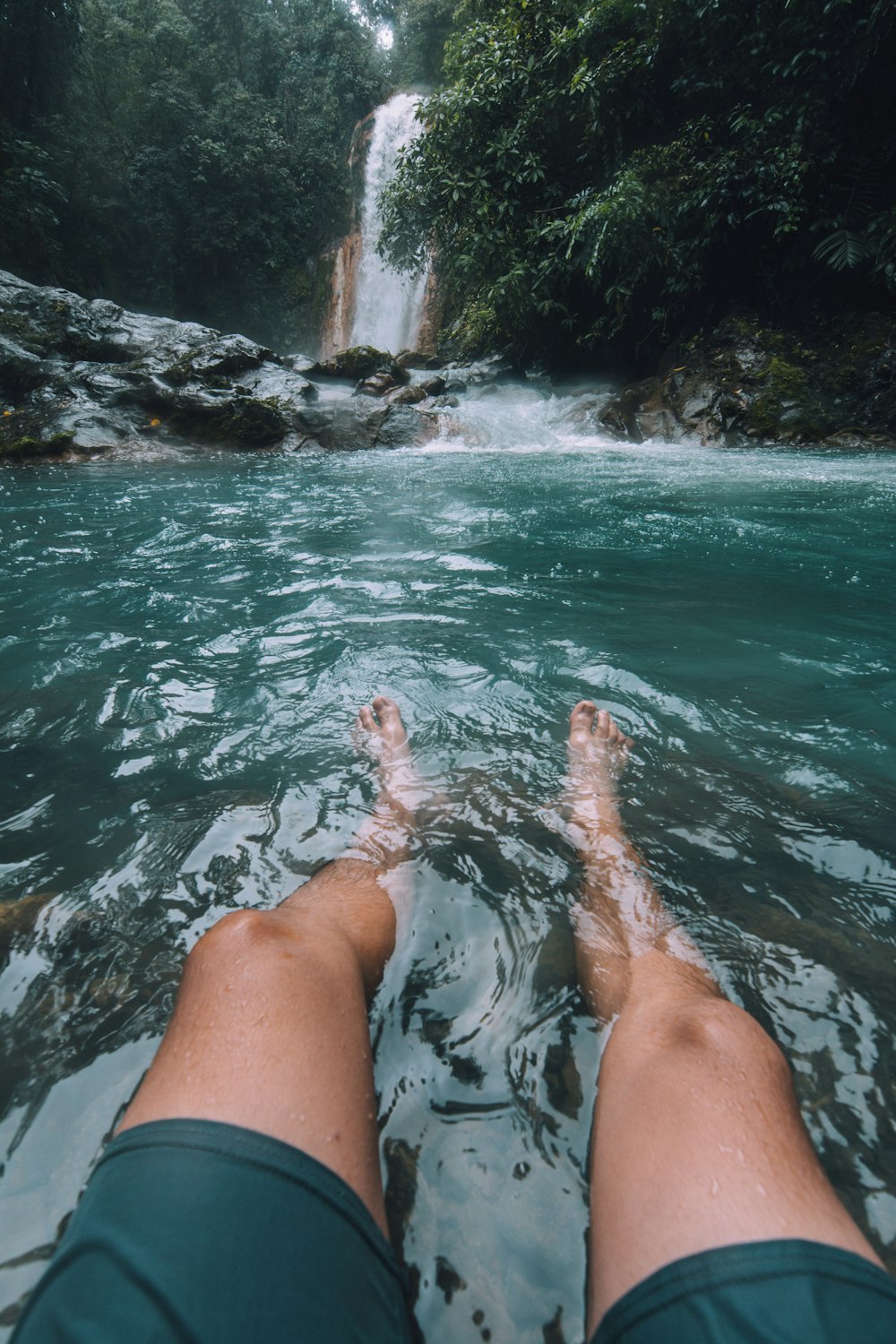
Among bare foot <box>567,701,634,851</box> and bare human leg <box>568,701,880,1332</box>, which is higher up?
bare human leg <box>568,701,880,1332</box>

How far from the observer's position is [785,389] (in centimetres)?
909

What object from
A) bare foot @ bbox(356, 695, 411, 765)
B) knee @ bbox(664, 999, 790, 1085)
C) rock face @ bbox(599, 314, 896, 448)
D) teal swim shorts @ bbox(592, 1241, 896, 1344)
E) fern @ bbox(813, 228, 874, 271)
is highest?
fern @ bbox(813, 228, 874, 271)

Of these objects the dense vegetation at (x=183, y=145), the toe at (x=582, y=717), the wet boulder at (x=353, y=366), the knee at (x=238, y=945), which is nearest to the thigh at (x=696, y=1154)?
the knee at (x=238, y=945)

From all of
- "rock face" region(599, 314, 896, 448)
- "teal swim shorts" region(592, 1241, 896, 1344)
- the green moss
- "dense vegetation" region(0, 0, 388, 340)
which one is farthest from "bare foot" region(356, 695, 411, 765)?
"dense vegetation" region(0, 0, 388, 340)

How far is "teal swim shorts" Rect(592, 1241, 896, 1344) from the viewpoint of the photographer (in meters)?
0.59

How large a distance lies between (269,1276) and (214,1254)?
0.06 metres

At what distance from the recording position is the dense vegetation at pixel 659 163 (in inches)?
334

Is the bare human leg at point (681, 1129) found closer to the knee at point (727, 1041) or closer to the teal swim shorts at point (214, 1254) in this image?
the knee at point (727, 1041)

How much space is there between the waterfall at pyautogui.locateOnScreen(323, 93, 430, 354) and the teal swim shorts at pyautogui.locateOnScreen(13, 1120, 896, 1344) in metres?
19.6

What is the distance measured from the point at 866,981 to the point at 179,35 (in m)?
26.7

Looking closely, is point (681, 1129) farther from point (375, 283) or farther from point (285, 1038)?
point (375, 283)

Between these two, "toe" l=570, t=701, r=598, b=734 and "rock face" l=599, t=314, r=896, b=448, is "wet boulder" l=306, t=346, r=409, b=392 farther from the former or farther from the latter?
"toe" l=570, t=701, r=598, b=734

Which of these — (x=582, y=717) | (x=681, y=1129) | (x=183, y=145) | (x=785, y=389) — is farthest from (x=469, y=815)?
(x=183, y=145)

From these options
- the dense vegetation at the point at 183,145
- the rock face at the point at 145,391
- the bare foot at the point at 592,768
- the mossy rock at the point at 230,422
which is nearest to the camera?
the bare foot at the point at 592,768
